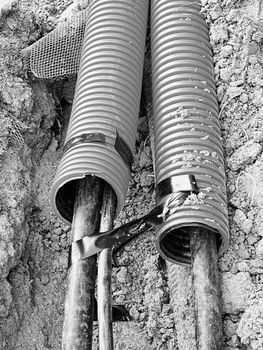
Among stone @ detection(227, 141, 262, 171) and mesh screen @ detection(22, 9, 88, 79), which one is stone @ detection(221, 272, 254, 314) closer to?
stone @ detection(227, 141, 262, 171)

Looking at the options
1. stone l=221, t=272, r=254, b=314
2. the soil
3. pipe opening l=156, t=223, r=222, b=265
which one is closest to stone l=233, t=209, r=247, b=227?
the soil

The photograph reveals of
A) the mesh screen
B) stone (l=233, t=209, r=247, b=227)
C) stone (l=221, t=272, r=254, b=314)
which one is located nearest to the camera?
stone (l=221, t=272, r=254, b=314)

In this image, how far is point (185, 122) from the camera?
2.44m

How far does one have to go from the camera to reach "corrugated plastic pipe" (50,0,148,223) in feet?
7.50

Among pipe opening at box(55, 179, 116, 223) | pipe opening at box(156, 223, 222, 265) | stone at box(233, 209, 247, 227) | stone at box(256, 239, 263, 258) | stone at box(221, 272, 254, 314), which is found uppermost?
pipe opening at box(55, 179, 116, 223)

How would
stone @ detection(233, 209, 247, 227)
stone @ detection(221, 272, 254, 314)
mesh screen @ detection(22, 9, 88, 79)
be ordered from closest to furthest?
1. stone @ detection(221, 272, 254, 314)
2. stone @ detection(233, 209, 247, 227)
3. mesh screen @ detection(22, 9, 88, 79)

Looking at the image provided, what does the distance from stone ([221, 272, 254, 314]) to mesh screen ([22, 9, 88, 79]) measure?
138 cm

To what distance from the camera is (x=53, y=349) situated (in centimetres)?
242

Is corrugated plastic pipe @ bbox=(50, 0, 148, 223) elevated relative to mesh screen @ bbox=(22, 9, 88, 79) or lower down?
lower down

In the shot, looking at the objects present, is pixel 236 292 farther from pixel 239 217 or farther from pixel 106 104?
pixel 106 104

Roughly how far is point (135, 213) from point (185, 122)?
61cm

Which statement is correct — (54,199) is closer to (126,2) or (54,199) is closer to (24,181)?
(24,181)

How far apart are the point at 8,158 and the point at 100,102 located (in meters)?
0.54

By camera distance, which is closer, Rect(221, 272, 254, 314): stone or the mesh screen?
Rect(221, 272, 254, 314): stone
